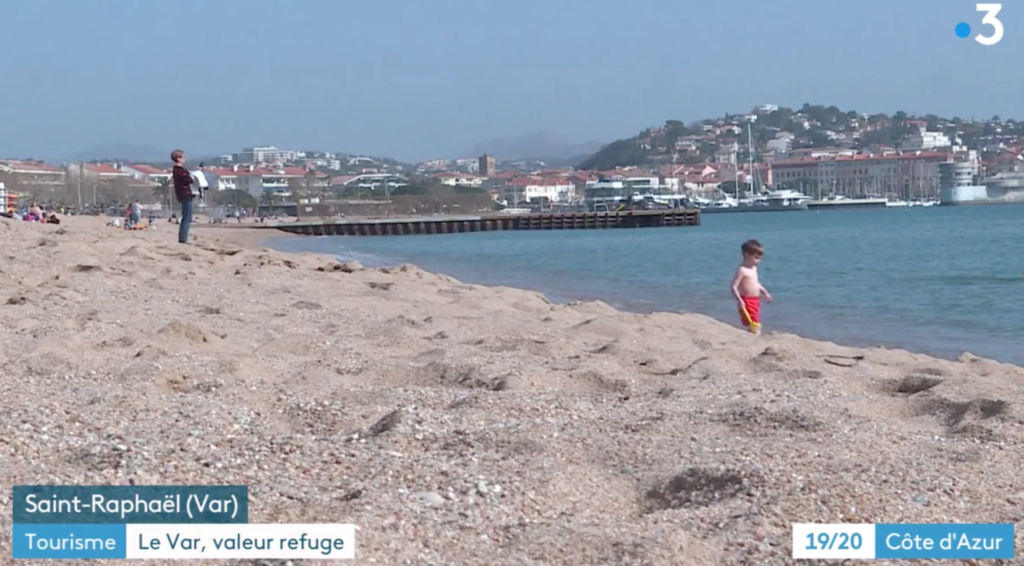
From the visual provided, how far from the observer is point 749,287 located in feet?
30.2

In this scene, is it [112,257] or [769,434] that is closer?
[769,434]

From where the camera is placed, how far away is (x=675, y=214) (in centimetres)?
7762

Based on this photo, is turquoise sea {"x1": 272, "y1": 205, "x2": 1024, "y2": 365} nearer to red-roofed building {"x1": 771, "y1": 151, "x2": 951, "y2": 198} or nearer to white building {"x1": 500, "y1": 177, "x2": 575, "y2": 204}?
white building {"x1": 500, "y1": 177, "x2": 575, "y2": 204}

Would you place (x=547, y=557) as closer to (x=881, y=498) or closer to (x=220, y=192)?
(x=881, y=498)

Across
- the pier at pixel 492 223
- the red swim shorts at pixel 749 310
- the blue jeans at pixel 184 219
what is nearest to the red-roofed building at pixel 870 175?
the pier at pixel 492 223

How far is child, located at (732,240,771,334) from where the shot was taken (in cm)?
908

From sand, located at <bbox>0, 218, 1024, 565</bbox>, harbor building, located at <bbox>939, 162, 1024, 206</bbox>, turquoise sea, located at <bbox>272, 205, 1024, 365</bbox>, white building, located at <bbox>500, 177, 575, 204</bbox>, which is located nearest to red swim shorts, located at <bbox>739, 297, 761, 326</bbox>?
sand, located at <bbox>0, 218, 1024, 565</bbox>

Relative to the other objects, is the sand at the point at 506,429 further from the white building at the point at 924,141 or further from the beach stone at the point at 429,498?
the white building at the point at 924,141

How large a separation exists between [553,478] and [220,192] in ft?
332

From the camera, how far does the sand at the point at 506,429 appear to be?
12.1 ft

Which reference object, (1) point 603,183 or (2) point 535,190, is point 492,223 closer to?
(1) point 603,183

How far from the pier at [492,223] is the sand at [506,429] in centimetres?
5639

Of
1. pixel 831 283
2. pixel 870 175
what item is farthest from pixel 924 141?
pixel 831 283

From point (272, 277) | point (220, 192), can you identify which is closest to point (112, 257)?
point (272, 277)
